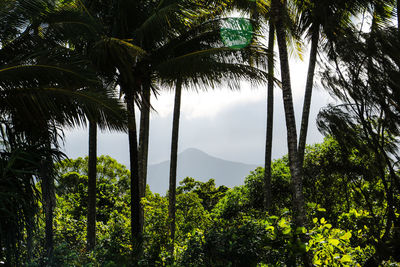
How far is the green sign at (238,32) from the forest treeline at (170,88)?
4cm

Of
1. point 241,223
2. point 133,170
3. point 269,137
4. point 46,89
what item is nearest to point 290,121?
point 241,223

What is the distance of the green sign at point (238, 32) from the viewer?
29.4 feet

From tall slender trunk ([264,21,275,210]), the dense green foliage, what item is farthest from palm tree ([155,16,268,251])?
Result: tall slender trunk ([264,21,275,210])

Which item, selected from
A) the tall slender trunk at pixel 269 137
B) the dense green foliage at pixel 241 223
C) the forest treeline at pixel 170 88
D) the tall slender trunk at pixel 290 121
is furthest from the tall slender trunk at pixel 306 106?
the tall slender trunk at pixel 290 121

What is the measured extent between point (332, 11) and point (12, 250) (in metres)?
6.54

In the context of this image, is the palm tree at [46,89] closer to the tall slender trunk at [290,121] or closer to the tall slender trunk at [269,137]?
the tall slender trunk at [290,121]

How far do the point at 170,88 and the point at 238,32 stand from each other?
8.73 feet

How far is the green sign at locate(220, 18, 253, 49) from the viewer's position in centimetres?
896

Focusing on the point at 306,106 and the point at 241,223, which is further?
the point at 306,106

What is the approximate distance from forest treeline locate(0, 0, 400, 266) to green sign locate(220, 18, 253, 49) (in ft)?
0.12

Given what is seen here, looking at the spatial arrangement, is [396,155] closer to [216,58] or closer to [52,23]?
[216,58]

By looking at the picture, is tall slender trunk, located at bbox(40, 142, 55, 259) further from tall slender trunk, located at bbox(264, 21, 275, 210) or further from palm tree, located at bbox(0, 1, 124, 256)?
tall slender trunk, located at bbox(264, 21, 275, 210)

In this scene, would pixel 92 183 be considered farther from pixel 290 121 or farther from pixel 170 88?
pixel 290 121

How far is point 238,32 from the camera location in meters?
8.98
